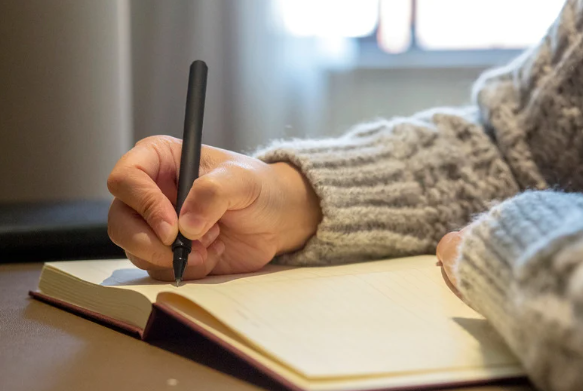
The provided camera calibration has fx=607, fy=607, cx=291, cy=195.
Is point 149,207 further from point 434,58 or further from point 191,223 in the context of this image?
point 434,58

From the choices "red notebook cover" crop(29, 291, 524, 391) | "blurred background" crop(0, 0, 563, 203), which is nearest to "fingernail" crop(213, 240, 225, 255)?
"red notebook cover" crop(29, 291, 524, 391)

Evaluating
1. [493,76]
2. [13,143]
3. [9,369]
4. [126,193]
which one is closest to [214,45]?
[13,143]

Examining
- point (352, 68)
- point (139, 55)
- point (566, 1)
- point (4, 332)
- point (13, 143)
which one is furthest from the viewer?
point (352, 68)

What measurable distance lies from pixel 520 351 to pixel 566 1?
38 centimetres

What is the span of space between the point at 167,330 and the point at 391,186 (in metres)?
0.27

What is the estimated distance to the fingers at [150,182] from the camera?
16.7 inches

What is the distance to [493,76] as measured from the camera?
0.61m

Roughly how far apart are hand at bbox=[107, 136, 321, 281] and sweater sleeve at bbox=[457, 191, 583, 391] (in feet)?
0.59

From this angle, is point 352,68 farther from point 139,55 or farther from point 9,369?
point 9,369

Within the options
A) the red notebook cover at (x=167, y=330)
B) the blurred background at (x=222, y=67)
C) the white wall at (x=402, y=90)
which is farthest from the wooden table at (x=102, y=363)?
the white wall at (x=402, y=90)

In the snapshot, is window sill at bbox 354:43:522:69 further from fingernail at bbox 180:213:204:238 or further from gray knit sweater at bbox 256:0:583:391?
fingernail at bbox 180:213:204:238

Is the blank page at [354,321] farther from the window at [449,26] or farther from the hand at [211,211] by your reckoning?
the window at [449,26]

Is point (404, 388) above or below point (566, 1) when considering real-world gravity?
below

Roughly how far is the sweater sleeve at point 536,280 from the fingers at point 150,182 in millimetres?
203
